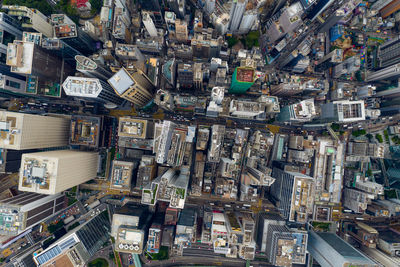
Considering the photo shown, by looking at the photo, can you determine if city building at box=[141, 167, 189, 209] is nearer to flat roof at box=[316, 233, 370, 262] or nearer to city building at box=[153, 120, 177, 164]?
city building at box=[153, 120, 177, 164]

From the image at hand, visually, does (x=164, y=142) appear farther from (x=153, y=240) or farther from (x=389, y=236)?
(x=389, y=236)

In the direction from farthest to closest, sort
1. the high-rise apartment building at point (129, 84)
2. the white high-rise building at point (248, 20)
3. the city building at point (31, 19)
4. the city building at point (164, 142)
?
1. the white high-rise building at point (248, 20)
2. the city building at point (31, 19)
3. the high-rise apartment building at point (129, 84)
4. the city building at point (164, 142)

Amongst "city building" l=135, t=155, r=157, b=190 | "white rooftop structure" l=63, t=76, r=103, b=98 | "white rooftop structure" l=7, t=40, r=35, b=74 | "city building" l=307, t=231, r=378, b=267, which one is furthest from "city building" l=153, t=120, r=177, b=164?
"city building" l=307, t=231, r=378, b=267

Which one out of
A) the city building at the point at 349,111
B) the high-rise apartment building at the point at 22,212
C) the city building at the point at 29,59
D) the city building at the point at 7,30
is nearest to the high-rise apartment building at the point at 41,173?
the high-rise apartment building at the point at 22,212

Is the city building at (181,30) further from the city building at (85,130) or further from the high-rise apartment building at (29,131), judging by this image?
the high-rise apartment building at (29,131)

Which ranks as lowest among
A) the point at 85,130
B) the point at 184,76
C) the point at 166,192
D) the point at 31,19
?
the point at 166,192

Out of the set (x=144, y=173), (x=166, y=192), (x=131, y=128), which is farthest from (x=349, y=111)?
(x=131, y=128)
